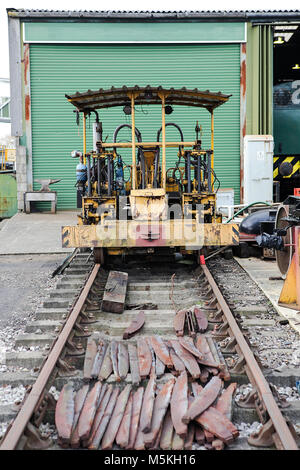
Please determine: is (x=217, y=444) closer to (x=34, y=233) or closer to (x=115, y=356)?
(x=115, y=356)

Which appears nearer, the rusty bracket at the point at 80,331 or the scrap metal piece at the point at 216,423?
the scrap metal piece at the point at 216,423

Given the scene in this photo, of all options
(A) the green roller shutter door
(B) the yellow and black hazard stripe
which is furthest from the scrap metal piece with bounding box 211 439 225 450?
(B) the yellow and black hazard stripe

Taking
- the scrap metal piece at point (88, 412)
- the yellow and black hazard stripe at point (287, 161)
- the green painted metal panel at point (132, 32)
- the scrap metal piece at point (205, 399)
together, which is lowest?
the scrap metal piece at point (88, 412)

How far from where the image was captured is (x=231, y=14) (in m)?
14.5

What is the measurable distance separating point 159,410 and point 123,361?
897 mm

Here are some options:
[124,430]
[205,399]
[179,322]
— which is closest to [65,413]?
[124,430]

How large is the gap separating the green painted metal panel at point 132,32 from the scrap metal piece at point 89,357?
40.7ft

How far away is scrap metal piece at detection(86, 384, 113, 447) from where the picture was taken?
9.45 ft

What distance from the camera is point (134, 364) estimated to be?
3867 millimetres

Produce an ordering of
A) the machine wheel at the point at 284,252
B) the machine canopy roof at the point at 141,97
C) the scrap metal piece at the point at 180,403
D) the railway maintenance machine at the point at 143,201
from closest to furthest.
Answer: the scrap metal piece at the point at 180,403, the machine wheel at the point at 284,252, the railway maintenance machine at the point at 143,201, the machine canopy roof at the point at 141,97

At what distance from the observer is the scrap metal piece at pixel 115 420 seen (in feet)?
9.25

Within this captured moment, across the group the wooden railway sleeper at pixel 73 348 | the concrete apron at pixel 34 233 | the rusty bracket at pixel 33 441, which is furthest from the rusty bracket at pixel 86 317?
the concrete apron at pixel 34 233

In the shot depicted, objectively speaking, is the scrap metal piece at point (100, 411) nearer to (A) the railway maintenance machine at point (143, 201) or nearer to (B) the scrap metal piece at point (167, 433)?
(B) the scrap metal piece at point (167, 433)

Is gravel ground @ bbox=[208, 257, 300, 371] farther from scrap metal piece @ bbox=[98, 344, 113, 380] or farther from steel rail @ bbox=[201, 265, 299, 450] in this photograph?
scrap metal piece @ bbox=[98, 344, 113, 380]
